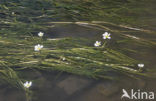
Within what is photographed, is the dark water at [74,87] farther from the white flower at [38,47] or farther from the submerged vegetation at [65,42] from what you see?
the white flower at [38,47]

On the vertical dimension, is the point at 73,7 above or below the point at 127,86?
above

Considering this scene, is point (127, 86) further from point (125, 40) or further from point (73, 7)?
point (73, 7)

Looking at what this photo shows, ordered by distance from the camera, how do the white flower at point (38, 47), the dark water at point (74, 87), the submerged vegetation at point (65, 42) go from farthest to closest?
1. the white flower at point (38, 47)
2. the submerged vegetation at point (65, 42)
3. the dark water at point (74, 87)

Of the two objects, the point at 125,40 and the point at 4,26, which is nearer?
the point at 125,40

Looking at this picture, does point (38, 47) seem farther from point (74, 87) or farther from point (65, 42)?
point (74, 87)

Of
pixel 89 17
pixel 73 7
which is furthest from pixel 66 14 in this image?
pixel 89 17

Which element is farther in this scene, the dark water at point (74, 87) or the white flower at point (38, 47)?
the white flower at point (38, 47)

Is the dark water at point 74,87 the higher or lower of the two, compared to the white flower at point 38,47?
lower

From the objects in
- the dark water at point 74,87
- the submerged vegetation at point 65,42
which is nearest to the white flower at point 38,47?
the submerged vegetation at point 65,42
